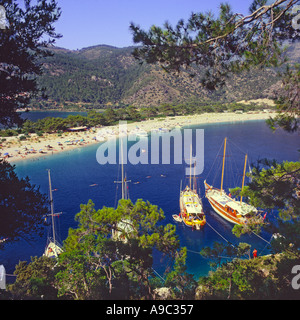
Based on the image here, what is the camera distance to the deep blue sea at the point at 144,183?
18406 millimetres

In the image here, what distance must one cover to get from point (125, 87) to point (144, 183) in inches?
5791

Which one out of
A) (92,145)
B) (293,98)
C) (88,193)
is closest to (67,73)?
(92,145)

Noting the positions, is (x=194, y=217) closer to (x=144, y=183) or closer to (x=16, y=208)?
(x=144, y=183)

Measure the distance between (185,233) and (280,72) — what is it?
1637 cm

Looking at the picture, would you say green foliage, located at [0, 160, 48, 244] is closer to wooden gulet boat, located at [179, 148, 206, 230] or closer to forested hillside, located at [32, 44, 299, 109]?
wooden gulet boat, located at [179, 148, 206, 230]

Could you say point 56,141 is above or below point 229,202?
above

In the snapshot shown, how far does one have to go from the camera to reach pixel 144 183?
102 feet

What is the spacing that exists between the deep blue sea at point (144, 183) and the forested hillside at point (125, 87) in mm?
80812

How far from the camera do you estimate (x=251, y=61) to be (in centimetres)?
620

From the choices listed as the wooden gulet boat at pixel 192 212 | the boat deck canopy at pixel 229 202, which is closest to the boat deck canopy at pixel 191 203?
the wooden gulet boat at pixel 192 212

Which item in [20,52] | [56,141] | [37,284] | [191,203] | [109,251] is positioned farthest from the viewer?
[56,141]

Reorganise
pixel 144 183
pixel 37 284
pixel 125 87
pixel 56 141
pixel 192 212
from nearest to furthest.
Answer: pixel 37 284 < pixel 192 212 < pixel 144 183 < pixel 56 141 < pixel 125 87

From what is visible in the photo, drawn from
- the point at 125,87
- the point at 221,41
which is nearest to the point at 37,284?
the point at 221,41

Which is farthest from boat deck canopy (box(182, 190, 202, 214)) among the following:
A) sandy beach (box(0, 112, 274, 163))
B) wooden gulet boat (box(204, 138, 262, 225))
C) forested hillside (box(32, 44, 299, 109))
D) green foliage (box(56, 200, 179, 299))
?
forested hillside (box(32, 44, 299, 109))
